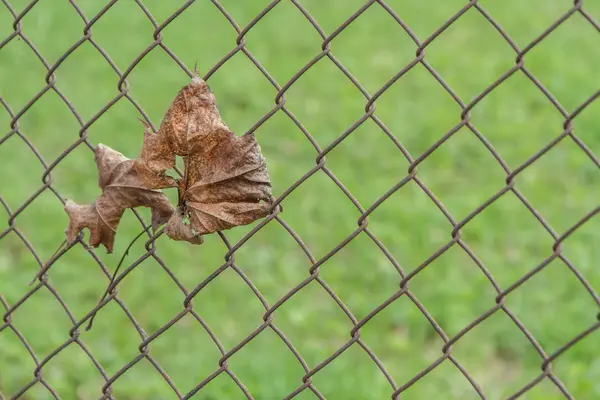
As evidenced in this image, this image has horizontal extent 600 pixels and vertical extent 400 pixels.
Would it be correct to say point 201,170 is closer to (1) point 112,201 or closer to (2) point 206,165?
(2) point 206,165

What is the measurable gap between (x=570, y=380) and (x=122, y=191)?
5.08ft

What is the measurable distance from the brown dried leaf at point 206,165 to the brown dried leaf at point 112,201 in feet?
0.25

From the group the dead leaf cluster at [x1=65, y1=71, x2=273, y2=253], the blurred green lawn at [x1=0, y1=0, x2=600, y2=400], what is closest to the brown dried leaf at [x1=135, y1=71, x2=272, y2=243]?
the dead leaf cluster at [x1=65, y1=71, x2=273, y2=253]

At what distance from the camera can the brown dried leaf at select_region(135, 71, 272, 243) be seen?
5.02 ft

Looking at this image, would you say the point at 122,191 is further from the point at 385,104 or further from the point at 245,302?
the point at 385,104

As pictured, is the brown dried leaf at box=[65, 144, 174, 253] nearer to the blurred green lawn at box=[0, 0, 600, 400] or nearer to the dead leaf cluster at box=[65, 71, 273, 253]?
the dead leaf cluster at box=[65, 71, 273, 253]

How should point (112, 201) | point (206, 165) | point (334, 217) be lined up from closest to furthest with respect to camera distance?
point (206, 165)
point (112, 201)
point (334, 217)

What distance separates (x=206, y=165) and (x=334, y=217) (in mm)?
2024

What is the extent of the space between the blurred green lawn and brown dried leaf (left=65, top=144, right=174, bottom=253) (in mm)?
905

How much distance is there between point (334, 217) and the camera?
3.58m

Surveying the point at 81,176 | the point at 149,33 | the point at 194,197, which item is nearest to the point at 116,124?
the point at 81,176

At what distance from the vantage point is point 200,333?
2938 mm

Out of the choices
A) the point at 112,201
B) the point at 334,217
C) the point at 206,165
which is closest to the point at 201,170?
the point at 206,165

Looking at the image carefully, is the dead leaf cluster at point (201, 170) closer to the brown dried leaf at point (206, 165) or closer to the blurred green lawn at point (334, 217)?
the brown dried leaf at point (206, 165)
